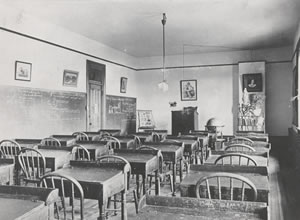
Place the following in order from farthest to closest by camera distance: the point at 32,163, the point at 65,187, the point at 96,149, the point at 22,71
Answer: the point at 22,71 < the point at 96,149 < the point at 32,163 < the point at 65,187

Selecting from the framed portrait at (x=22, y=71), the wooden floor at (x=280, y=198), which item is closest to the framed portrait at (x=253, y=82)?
the wooden floor at (x=280, y=198)

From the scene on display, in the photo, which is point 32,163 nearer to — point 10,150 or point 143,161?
point 143,161

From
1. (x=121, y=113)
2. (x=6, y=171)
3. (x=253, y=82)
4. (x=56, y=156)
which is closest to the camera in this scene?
(x=6, y=171)

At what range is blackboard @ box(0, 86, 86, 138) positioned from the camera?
6.10 meters

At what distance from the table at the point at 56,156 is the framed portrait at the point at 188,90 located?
7.65 meters

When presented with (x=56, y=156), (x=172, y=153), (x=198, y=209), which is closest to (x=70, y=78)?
(x=56, y=156)

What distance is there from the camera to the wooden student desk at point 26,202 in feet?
5.75

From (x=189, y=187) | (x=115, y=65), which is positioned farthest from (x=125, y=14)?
(x=189, y=187)

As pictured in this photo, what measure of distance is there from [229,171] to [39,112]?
520 cm

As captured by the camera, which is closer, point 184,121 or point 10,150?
point 10,150

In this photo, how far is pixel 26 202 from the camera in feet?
6.35

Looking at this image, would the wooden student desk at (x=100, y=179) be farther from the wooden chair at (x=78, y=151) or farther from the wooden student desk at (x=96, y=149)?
the wooden student desk at (x=96, y=149)

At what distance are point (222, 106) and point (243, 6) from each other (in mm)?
5395

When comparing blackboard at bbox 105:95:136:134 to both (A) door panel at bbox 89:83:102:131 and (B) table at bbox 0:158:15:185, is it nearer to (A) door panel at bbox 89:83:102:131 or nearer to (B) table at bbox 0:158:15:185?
(A) door panel at bbox 89:83:102:131
